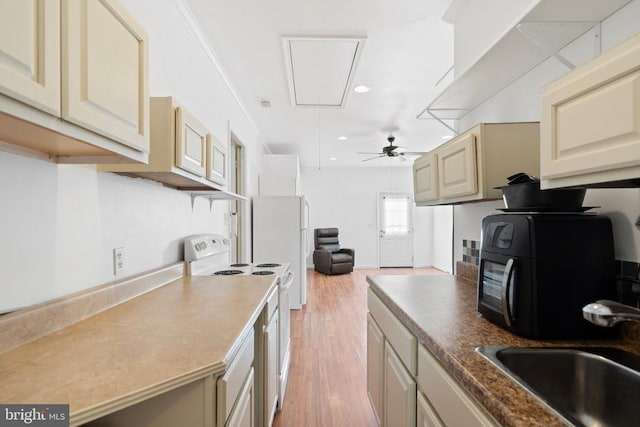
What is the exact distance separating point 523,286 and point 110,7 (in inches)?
62.0

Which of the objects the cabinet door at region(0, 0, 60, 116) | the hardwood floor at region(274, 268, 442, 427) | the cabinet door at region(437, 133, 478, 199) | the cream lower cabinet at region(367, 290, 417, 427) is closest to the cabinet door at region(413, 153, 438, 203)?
the cabinet door at region(437, 133, 478, 199)

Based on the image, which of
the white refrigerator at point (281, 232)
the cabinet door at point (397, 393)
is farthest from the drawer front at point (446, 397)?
the white refrigerator at point (281, 232)

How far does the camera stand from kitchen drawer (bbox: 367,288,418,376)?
Result: 1.29m

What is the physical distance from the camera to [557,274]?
110 cm

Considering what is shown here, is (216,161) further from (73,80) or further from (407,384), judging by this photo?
(407,384)

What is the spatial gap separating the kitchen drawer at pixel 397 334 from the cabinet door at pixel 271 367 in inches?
24.5

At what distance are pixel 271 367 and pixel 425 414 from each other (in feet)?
3.07

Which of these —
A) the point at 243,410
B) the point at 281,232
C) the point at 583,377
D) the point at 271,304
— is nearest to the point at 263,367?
the point at 271,304

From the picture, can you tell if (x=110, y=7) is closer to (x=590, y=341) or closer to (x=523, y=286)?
(x=523, y=286)

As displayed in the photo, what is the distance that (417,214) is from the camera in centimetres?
834


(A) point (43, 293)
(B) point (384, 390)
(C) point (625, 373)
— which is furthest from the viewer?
(B) point (384, 390)

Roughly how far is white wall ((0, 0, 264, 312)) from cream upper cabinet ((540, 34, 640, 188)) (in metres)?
1.63

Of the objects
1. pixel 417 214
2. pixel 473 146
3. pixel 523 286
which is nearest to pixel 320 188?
pixel 417 214

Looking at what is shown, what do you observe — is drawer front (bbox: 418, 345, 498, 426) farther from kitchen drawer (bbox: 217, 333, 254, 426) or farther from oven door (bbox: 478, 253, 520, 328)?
kitchen drawer (bbox: 217, 333, 254, 426)
